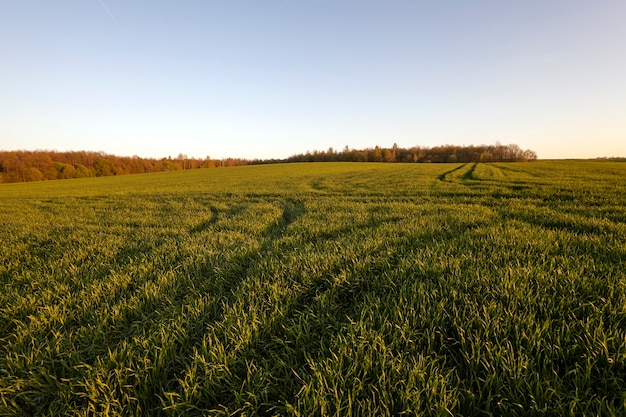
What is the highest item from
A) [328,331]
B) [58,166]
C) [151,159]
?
[151,159]

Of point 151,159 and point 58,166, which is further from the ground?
point 151,159

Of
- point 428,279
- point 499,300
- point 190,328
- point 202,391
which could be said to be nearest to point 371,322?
point 428,279

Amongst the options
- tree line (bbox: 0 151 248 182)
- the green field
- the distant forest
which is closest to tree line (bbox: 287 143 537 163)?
the distant forest

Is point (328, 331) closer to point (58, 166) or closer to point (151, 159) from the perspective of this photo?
point (58, 166)

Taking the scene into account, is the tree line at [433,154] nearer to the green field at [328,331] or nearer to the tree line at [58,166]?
the tree line at [58,166]

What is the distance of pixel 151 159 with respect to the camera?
119812 millimetres

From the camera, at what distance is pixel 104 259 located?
210 inches

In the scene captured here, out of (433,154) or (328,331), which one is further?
(433,154)

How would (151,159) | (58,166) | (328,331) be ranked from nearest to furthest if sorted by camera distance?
(328,331)
(58,166)
(151,159)

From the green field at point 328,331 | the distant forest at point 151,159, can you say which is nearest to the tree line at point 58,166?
the distant forest at point 151,159

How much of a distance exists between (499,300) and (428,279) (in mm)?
812

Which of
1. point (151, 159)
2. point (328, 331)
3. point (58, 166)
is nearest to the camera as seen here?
point (328, 331)

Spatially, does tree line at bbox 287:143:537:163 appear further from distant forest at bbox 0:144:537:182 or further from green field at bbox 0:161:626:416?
green field at bbox 0:161:626:416

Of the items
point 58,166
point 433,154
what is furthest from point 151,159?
point 433,154
